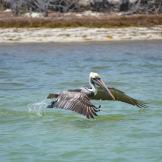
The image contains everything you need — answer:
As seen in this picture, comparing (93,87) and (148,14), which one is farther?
(148,14)

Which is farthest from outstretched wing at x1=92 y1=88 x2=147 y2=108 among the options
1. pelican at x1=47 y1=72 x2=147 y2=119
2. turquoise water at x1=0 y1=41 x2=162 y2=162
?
turquoise water at x1=0 y1=41 x2=162 y2=162

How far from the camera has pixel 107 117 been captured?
1149cm

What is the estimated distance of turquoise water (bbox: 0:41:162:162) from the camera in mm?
9031

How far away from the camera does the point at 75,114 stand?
11.7m

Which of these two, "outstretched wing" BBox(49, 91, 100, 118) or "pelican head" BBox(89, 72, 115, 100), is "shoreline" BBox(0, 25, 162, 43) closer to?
"pelican head" BBox(89, 72, 115, 100)

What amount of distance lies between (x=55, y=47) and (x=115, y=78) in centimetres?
687

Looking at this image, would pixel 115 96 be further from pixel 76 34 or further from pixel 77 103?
pixel 76 34

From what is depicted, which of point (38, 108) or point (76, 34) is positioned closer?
point (38, 108)

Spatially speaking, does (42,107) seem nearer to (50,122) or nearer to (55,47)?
(50,122)

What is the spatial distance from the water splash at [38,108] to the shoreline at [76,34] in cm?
1170

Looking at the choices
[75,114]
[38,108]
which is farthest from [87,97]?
[38,108]

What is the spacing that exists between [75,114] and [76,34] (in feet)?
43.6

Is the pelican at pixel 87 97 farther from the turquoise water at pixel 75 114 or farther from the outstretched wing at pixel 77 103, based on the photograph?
the turquoise water at pixel 75 114

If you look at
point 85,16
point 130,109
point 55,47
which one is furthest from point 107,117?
point 85,16
